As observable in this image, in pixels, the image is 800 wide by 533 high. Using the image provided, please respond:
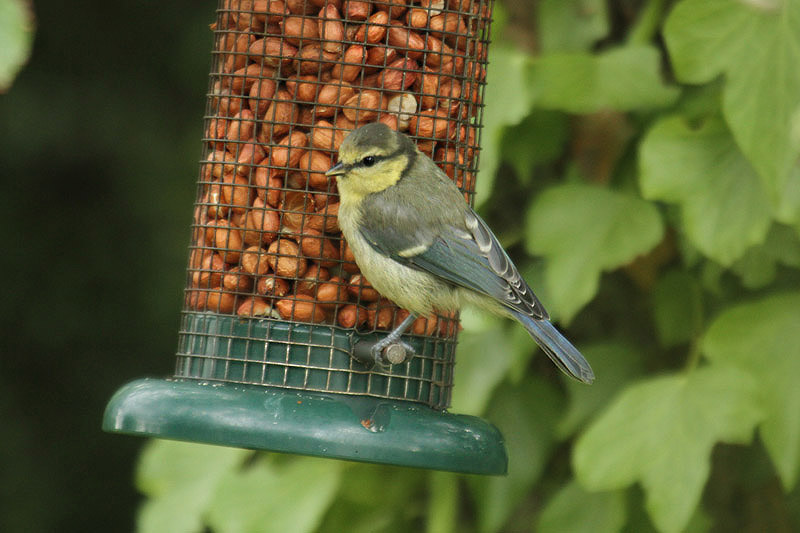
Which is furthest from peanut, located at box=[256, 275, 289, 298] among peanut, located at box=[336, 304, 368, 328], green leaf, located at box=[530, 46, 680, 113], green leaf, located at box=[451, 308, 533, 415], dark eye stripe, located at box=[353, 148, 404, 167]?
green leaf, located at box=[530, 46, 680, 113]

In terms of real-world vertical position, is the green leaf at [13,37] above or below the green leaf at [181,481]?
above

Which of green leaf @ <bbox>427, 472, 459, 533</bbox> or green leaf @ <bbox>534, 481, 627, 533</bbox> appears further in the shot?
green leaf @ <bbox>427, 472, 459, 533</bbox>

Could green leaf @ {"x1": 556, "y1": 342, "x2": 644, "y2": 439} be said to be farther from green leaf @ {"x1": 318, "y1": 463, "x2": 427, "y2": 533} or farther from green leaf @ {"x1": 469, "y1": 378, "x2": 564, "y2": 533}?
green leaf @ {"x1": 318, "y1": 463, "x2": 427, "y2": 533}

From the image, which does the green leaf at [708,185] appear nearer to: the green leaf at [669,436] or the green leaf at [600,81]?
the green leaf at [600,81]

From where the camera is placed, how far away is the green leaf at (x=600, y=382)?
10.9 ft

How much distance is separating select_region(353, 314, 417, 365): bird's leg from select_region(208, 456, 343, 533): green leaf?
0.61 meters

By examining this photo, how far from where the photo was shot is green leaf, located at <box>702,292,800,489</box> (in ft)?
9.46

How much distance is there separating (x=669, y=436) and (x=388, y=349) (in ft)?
2.72

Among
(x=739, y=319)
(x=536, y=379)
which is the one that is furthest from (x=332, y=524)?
(x=739, y=319)

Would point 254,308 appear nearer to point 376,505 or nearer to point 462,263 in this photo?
point 462,263

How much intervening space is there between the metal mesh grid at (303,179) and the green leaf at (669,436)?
20.7 inches

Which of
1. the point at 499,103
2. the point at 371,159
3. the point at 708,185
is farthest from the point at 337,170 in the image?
the point at 708,185

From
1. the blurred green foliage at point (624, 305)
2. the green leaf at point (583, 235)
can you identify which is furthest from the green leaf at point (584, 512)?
the green leaf at point (583, 235)

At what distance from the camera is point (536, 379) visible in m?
3.53
